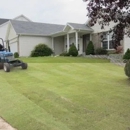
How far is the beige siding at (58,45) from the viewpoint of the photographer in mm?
32812

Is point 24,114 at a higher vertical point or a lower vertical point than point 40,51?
lower

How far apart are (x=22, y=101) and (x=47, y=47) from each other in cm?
2341

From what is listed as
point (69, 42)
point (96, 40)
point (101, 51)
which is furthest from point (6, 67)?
point (69, 42)

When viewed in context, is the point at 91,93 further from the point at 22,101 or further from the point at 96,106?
the point at 22,101

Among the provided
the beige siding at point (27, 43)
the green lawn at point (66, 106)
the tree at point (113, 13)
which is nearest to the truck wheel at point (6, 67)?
the green lawn at point (66, 106)

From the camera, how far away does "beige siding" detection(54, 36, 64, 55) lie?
32812mm

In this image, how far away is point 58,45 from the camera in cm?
3300

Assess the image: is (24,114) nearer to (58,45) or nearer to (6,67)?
(6,67)

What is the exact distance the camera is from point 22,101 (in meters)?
7.48

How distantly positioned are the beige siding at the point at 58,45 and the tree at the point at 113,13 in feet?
86.4

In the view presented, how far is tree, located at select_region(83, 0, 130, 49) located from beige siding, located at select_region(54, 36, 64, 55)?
26345 millimetres

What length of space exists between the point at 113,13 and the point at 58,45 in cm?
2703

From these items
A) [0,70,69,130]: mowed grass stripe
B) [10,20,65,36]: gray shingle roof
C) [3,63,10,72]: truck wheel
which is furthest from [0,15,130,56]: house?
[0,70,69,130]: mowed grass stripe

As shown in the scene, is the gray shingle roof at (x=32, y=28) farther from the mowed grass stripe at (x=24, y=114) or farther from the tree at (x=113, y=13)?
the tree at (x=113, y=13)
